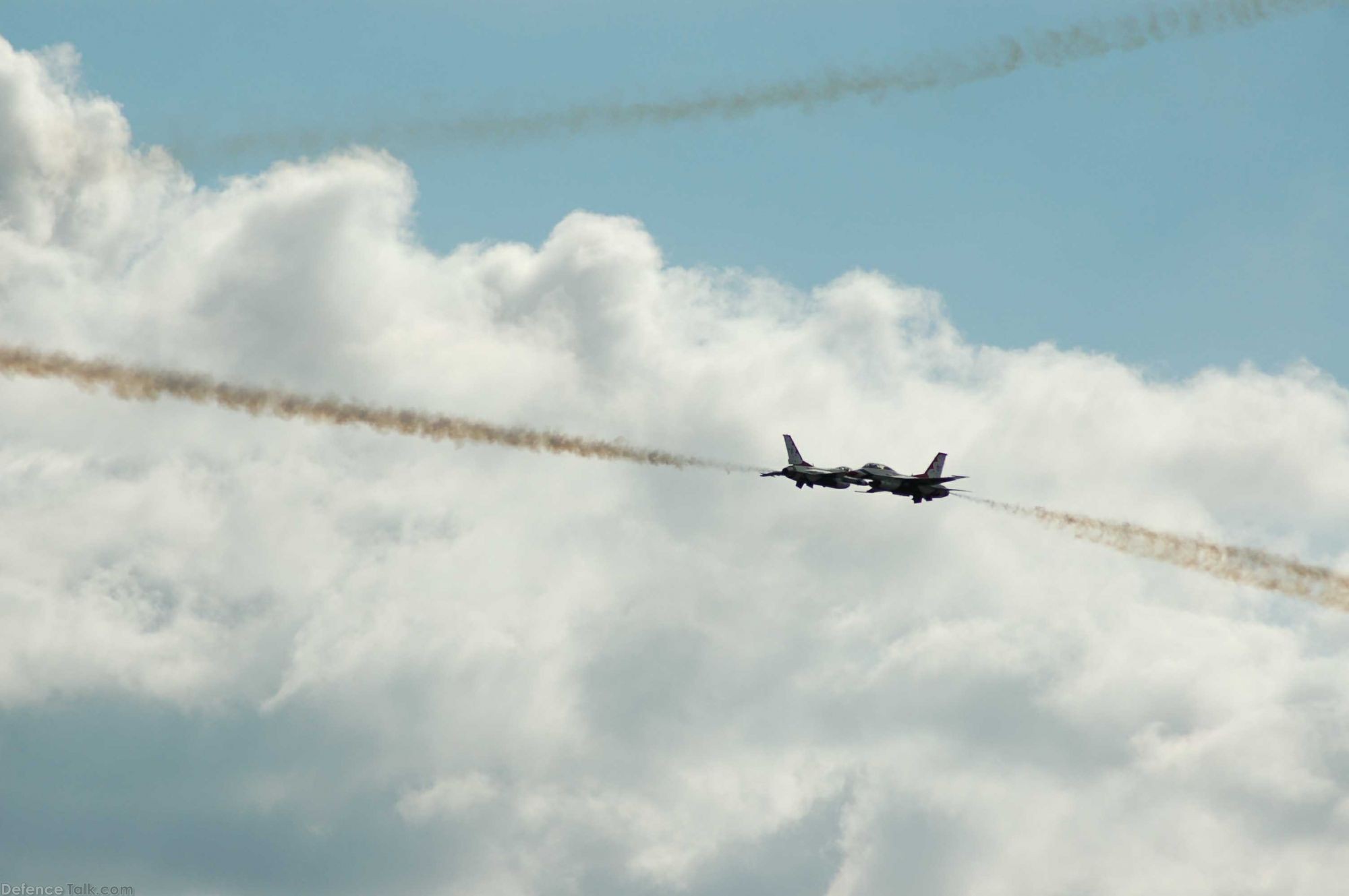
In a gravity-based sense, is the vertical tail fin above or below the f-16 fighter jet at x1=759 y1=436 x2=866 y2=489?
above

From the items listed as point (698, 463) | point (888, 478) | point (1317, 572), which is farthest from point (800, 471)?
point (1317, 572)

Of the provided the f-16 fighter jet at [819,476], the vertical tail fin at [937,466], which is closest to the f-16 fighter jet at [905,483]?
the f-16 fighter jet at [819,476]

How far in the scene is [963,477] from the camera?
176ft

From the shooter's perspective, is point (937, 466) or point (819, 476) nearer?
point (819, 476)

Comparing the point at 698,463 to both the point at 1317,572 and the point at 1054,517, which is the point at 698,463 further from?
the point at 1317,572

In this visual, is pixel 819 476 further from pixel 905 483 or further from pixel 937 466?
pixel 937 466

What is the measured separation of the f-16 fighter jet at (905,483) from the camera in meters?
55.6

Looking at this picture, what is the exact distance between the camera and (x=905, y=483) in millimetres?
56969

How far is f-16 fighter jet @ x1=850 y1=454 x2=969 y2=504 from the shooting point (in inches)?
2190

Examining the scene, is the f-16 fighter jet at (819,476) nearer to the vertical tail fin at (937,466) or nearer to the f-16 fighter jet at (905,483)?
the f-16 fighter jet at (905,483)

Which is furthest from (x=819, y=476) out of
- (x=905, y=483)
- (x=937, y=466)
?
(x=937, y=466)

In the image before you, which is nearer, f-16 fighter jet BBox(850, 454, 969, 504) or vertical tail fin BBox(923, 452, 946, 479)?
A: f-16 fighter jet BBox(850, 454, 969, 504)

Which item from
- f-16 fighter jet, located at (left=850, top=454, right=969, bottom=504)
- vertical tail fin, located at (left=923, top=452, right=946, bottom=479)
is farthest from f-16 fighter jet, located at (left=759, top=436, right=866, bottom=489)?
vertical tail fin, located at (left=923, top=452, right=946, bottom=479)

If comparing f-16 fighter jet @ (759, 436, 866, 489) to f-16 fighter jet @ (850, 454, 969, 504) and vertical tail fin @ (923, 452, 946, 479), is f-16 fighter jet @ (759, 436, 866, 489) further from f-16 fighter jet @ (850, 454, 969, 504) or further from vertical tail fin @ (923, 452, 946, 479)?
vertical tail fin @ (923, 452, 946, 479)
